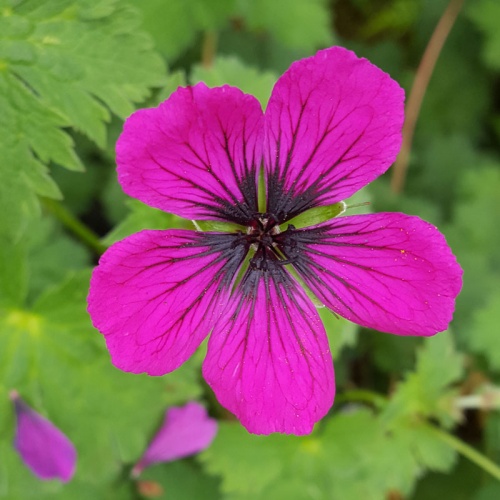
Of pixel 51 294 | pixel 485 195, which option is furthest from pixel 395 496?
pixel 51 294

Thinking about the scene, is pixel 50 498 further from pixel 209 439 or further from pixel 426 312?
pixel 426 312

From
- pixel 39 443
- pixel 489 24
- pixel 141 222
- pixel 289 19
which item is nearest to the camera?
pixel 141 222

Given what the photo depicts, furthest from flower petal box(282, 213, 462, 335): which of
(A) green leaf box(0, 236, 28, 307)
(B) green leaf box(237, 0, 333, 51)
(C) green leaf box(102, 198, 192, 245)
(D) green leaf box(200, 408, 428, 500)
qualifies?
(B) green leaf box(237, 0, 333, 51)

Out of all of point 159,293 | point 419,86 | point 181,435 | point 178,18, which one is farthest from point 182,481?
point 419,86

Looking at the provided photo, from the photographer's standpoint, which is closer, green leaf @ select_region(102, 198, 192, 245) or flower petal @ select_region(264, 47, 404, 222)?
flower petal @ select_region(264, 47, 404, 222)

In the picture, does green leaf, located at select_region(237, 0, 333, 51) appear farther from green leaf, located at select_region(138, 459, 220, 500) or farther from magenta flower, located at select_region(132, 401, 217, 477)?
green leaf, located at select_region(138, 459, 220, 500)

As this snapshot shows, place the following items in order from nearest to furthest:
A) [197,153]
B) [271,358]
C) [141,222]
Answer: [197,153], [271,358], [141,222]

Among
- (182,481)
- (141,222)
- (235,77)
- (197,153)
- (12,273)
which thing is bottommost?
(182,481)

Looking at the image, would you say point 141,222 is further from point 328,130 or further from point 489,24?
point 489,24
